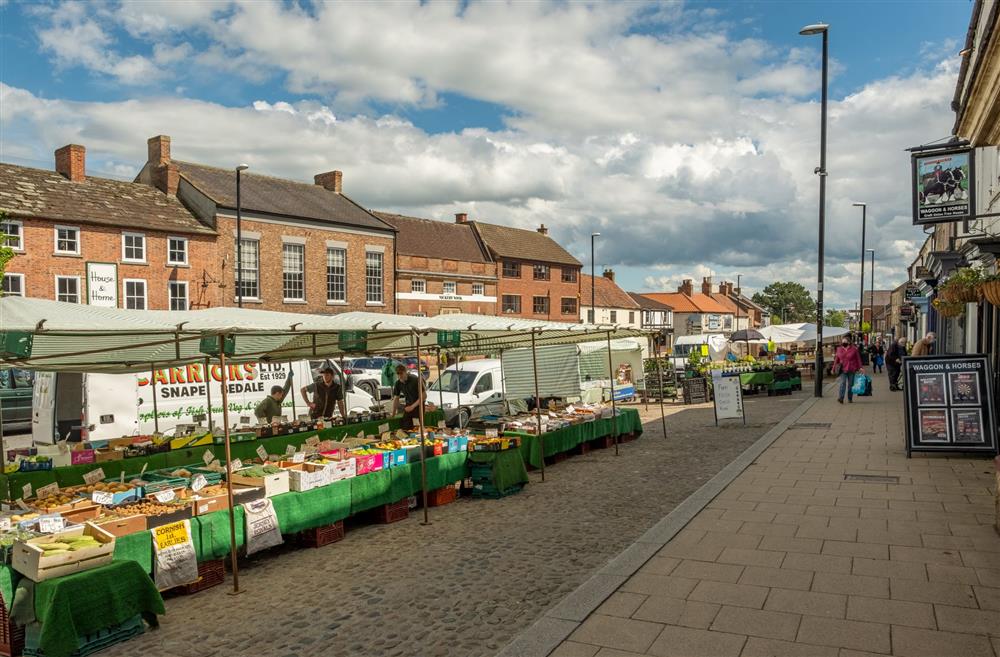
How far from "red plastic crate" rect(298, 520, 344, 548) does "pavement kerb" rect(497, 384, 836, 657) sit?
323cm

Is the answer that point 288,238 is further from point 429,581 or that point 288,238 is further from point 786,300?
point 786,300

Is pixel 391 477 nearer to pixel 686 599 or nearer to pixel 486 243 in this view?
pixel 686 599

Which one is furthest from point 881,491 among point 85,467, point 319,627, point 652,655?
point 85,467

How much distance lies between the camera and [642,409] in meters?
24.0

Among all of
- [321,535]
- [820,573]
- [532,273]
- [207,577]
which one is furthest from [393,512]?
[532,273]

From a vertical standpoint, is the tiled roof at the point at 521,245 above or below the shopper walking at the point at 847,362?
above

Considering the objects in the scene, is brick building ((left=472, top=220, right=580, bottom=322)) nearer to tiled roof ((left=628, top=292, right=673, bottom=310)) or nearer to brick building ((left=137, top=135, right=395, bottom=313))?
brick building ((left=137, top=135, right=395, bottom=313))

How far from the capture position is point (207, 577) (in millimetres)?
6801

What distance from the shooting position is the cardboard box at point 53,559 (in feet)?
17.1

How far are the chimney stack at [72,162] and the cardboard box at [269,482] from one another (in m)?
31.8

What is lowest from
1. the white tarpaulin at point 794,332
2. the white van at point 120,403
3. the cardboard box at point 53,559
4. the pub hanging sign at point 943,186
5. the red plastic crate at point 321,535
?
the red plastic crate at point 321,535

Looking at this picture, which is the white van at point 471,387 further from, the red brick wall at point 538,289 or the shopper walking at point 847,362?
the red brick wall at point 538,289

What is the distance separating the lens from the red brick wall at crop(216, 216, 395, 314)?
120ft

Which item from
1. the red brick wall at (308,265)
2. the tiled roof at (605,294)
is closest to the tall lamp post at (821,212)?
the red brick wall at (308,265)
